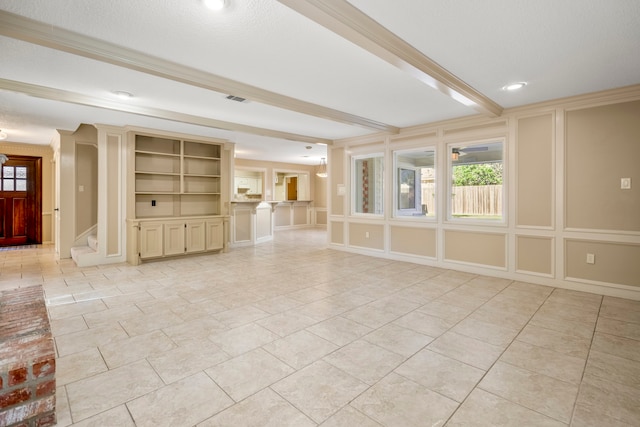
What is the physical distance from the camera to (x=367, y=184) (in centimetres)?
684

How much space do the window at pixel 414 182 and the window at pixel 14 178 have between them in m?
9.08

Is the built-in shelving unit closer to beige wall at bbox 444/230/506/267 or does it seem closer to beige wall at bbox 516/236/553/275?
beige wall at bbox 444/230/506/267

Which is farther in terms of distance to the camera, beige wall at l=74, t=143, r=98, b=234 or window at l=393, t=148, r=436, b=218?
beige wall at l=74, t=143, r=98, b=234

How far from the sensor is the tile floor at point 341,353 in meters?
1.79

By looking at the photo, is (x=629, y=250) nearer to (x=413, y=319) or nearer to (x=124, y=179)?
(x=413, y=319)

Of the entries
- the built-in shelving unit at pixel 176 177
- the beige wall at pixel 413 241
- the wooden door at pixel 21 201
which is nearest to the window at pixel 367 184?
the beige wall at pixel 413 241

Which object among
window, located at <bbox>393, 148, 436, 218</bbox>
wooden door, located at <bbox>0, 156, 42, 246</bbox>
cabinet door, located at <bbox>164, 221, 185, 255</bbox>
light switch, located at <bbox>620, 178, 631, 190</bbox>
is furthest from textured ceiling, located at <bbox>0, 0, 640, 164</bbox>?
wooden door, located at <bbox>0, 156, 42, 246</bbox>

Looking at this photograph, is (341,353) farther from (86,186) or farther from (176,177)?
(86,186)

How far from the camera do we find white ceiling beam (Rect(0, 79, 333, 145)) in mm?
3461

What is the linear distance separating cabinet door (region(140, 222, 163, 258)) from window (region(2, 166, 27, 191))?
15.7 ft

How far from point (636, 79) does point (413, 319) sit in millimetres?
3602

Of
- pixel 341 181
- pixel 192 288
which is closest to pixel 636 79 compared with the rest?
pixel 341 181

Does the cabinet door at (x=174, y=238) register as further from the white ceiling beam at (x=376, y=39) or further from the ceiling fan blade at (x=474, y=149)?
the ceiling fan blade at (x=474, y=149)

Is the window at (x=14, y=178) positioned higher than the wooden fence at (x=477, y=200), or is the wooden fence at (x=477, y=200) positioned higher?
the window at (x=14, y=178)
